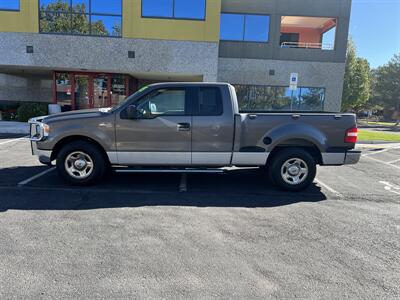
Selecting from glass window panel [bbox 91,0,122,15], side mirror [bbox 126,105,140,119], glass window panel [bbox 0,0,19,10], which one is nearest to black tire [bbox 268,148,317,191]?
side mirror [bbox 126,105,140,119]

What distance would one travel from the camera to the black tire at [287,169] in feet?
19.2

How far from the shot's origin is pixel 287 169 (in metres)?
5.95

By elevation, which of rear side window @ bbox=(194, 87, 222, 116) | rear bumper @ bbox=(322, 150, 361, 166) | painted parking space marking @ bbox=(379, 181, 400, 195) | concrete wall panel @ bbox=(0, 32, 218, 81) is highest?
concrete wall panel @ bbox=(0, 32, 218, 81)

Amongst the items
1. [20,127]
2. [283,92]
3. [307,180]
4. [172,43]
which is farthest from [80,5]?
[307,180]

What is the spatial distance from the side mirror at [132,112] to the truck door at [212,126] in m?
1.04

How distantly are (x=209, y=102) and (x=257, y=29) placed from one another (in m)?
14.6

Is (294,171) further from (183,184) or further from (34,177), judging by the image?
(34,177)

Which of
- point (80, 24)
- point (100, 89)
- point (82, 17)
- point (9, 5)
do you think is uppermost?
point (9, 5)

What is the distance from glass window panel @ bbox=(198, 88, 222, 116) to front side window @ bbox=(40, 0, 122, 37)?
465 inches

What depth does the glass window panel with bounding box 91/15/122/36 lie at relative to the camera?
15.7 m

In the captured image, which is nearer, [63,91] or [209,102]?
[209,102]

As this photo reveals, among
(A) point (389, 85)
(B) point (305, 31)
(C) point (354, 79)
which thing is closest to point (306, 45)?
(B) point (305, 31)

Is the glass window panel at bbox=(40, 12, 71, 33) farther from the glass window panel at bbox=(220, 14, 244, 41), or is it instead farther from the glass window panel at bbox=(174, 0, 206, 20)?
the glass window panel at bbox=(220, 14, 244, 41)

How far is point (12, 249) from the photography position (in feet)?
11.2
